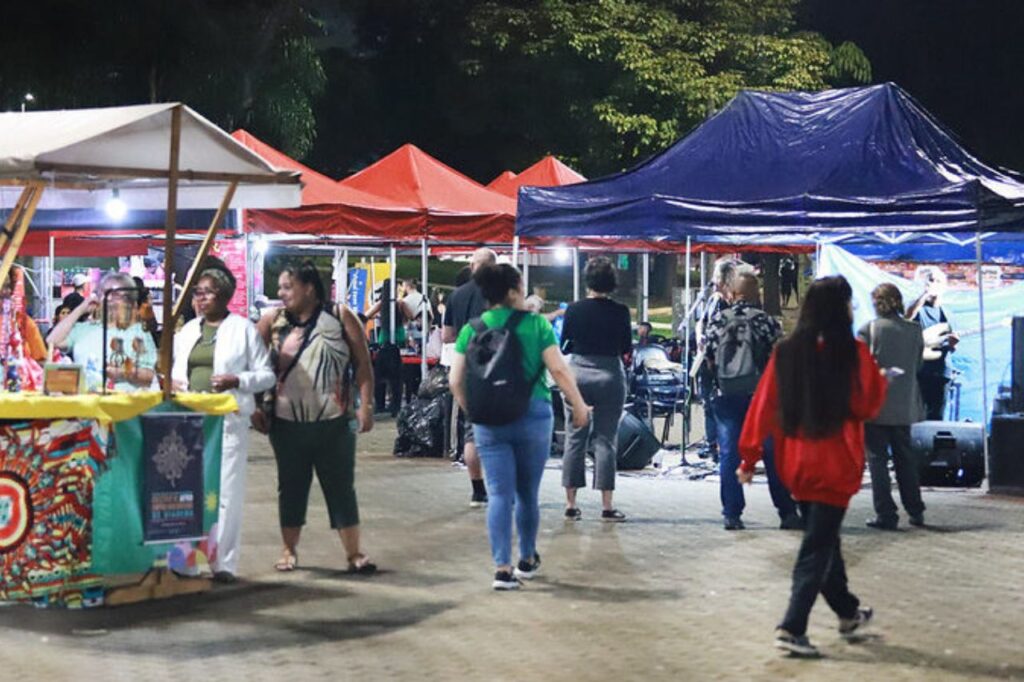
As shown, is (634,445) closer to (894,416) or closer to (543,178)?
(894,416)

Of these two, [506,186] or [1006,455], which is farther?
[506,186]

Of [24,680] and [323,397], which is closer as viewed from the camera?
[24,680]

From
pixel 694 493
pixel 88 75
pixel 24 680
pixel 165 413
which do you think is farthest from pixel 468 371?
pixel 88 75

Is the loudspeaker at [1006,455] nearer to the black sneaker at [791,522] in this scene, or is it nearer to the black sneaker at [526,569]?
the black sneaker at [791,522]

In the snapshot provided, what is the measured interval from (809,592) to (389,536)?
4.49 metres

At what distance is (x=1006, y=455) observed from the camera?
1483 cm

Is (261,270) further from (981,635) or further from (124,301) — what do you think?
(981,635)

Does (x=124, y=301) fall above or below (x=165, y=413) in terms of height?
above

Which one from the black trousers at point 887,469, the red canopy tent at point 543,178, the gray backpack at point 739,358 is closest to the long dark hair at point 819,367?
the gray backpack at point 739,358

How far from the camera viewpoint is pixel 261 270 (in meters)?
23.7

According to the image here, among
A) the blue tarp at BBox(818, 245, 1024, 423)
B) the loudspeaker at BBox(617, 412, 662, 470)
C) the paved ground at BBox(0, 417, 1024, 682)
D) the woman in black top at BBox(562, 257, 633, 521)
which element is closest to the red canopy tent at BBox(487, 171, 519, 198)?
the blue tarp at BBox(818, 245, 1024, 423)

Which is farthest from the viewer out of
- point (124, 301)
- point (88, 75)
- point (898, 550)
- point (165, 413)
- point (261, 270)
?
point (88, 75)

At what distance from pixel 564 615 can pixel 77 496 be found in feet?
8.40

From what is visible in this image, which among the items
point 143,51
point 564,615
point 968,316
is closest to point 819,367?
point 564,615
